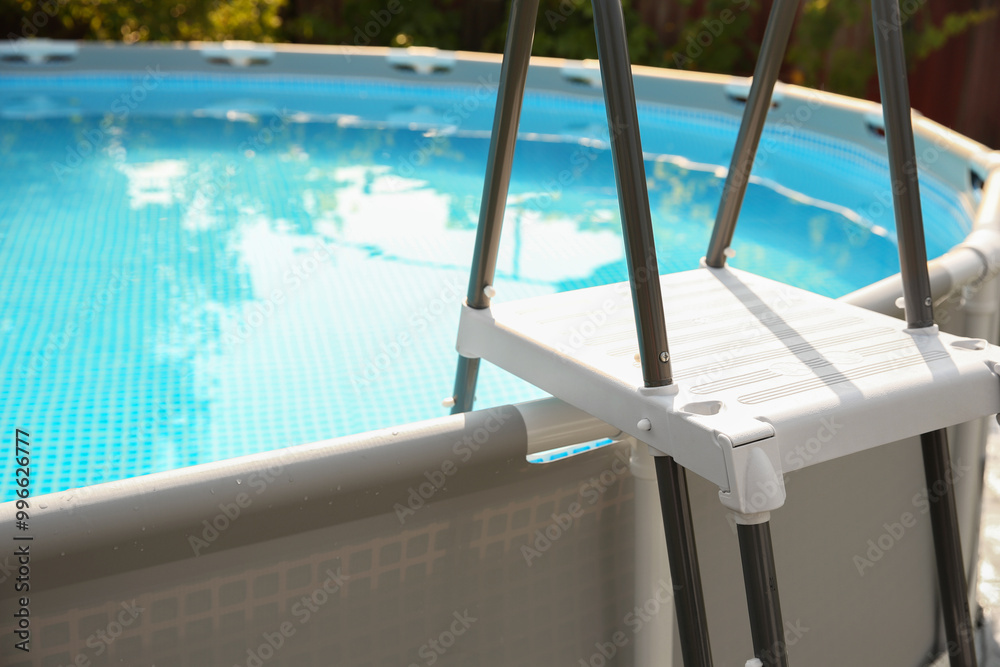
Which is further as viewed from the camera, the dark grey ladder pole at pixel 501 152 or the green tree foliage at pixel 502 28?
the green tree foliage at pixel 502 28

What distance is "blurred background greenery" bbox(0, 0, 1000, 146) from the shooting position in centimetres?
626

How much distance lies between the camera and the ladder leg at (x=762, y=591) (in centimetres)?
95

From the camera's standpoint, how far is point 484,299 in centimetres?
141

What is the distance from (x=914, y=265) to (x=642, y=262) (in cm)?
48

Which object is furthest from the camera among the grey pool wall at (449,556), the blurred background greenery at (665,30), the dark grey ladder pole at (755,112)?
the blurred background greenery at (665,30)

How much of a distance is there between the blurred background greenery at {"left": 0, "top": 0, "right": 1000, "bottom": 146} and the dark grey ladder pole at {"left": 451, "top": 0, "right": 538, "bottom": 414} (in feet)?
17.2

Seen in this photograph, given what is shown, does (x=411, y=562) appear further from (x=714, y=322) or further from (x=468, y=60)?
(x=468, y=60)

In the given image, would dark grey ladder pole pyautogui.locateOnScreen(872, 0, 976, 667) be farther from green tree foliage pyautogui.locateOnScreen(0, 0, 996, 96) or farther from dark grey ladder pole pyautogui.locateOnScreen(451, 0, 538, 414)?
green tree foliage pyautogui.locateOnScreen(0, 0, 996, 96)

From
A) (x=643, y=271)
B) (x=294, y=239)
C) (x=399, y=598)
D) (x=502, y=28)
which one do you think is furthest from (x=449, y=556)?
(x=502, y=28)

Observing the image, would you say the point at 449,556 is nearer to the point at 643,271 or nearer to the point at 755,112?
the point at 643,271

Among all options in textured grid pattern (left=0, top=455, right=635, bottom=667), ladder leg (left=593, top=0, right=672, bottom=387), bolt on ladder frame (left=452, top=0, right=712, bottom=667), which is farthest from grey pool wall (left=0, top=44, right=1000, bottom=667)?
ladder leg (left=593, top=0, right=672, bottom=387)

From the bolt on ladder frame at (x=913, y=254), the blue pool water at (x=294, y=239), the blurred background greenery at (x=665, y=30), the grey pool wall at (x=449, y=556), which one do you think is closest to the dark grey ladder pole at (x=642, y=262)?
the grey pool wall at (x=449, y=556)

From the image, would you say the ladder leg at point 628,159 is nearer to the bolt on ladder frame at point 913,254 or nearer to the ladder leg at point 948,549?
the bolt on ladder frame at point 913,254

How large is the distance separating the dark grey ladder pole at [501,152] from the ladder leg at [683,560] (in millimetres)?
488
